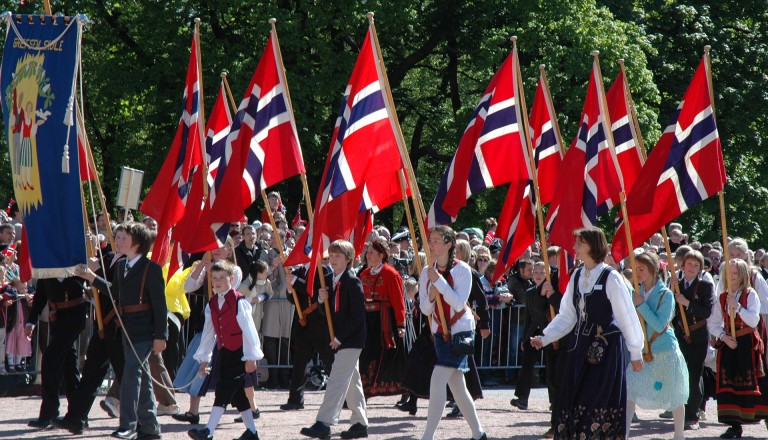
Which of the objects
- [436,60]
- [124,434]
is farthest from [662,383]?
[436,60]

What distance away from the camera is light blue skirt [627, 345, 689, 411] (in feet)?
32.8

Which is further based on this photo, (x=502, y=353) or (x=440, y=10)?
(x=440, y=10)

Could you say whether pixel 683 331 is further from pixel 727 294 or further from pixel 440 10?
pixel 440 10

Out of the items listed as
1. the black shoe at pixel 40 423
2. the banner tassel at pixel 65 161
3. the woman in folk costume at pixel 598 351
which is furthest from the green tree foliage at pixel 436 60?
the woman in folk costume at pixel 598 351

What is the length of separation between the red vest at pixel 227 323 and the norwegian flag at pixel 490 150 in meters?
2.10

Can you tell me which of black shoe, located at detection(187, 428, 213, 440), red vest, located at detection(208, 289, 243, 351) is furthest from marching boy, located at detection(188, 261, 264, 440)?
black shoe, located at detection(187, 428, 213, 440)

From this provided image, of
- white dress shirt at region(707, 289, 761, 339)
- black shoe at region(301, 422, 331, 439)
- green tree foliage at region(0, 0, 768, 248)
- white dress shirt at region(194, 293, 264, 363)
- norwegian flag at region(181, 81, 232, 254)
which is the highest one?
green tree foliage at region(0, 0, 768, 248)

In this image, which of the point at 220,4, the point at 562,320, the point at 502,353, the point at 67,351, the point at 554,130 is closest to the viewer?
the point at 562,320

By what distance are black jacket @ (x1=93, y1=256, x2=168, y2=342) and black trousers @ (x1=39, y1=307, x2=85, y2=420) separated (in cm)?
77

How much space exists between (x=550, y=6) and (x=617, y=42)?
176cm

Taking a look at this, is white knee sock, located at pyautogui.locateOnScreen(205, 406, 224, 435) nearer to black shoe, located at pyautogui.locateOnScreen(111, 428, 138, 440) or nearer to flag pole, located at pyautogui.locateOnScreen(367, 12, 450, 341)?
black shoe, located at pyautogui.locateOnScreen(111, 428, 138, 440)

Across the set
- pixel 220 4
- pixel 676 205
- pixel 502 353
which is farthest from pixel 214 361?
pixel 220 4

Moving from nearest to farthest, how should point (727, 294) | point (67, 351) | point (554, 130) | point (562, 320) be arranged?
point (562, 320) → point (67, 351) → point (727, 294) → point (554, 130)

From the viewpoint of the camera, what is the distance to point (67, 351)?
34.2ft
